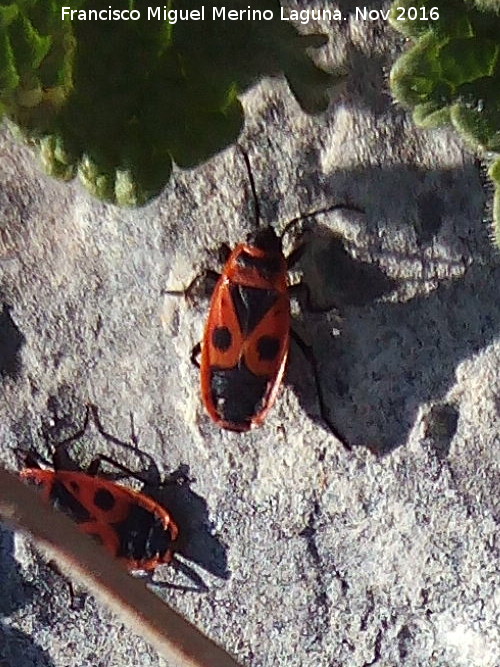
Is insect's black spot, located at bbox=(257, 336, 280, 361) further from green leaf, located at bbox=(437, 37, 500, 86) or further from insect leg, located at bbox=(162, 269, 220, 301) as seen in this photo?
green leaf, located at bbox=(437, 37, 500, 86)

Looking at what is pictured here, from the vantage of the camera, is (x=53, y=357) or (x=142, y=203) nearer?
(x=142, y=203)

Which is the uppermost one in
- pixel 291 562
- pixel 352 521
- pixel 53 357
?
pixel 53 357

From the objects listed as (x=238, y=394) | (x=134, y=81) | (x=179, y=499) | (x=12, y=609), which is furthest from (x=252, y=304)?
(x=12, y=609)

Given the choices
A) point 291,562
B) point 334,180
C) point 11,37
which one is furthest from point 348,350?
point 11,37

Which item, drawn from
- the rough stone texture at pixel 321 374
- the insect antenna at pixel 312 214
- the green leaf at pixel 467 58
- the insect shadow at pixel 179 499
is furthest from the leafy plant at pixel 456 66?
the insect shadow at pixel 179 499

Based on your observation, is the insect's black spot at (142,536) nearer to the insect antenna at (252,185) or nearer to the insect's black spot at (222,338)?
the insect's black spot at (222,338)

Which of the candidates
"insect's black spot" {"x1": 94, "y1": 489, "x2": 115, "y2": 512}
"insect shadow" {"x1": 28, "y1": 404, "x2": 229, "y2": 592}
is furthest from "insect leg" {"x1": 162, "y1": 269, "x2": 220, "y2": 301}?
"insect's black spot" {"x1": 94, "y1": 489, "x2": 115, "y2": 512}

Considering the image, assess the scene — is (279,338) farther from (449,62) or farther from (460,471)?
(449,62)
